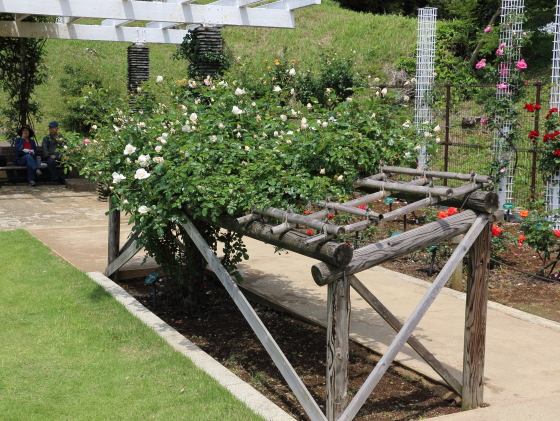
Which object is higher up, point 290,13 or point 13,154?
point 290,13

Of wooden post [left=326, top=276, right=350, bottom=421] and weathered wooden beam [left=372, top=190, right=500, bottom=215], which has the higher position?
weathered wooden beam [left=372, top=190, right=500, bottom=215]

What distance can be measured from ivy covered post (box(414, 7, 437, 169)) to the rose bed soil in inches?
241

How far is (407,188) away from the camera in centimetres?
360

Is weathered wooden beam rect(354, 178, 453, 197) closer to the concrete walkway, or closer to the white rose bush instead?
the white rose bush

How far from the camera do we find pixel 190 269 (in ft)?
17.9

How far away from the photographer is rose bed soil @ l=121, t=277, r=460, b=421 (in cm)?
386

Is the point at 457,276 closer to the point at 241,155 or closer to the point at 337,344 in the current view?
the point at 241,155

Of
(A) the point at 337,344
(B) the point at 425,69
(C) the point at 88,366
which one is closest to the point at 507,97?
(B) the point at 425,69

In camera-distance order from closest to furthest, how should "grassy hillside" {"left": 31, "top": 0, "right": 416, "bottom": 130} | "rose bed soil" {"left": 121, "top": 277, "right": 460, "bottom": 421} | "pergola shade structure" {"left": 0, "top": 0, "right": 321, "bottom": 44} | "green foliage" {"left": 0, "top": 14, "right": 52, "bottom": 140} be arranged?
1. "rose bed soil" {"left": 121, "top": 277, "right": 460, "bottom": 421}
2. "pergola shade structure" {"left": 0, "top": 0, "right": 321, "bottom": 44}
3. "green foliage" {"left": 0, "top": 14, "right": 52, "bottom": 140}
4. "grassy hillside" {"left": 31, "top": 0, "right": 416, "bottom": 130}

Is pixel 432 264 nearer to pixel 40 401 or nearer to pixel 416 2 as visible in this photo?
pixel 40 401

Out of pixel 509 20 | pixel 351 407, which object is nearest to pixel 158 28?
pixel 509 20

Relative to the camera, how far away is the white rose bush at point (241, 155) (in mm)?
3963

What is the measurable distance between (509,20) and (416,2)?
23272mm

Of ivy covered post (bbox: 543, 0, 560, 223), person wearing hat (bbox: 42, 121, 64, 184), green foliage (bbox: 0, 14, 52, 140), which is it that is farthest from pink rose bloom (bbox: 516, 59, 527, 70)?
green foliage (bbox: 0, 14, 52, 140)
